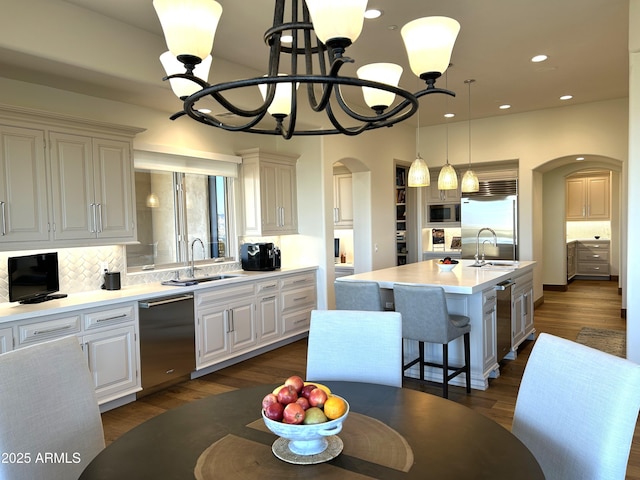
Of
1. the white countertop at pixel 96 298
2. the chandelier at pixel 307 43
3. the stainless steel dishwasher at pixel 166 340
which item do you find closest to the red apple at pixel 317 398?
the chandelier at pixel 307 43

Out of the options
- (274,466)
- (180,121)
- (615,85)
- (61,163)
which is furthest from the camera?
(615,85)

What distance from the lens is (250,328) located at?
191 inches

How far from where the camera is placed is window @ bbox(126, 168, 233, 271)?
15.0ft

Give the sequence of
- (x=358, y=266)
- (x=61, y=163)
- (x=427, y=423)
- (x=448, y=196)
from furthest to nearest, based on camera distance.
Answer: (x=448, y=196)
(x=358, y=266)
(x=61, y=163)
(x=427, y=423)

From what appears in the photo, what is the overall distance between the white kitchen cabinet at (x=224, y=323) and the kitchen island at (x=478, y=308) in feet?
4.13

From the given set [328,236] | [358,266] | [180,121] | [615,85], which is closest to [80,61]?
[180,121]

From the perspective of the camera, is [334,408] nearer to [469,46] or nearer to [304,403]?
[304,403]

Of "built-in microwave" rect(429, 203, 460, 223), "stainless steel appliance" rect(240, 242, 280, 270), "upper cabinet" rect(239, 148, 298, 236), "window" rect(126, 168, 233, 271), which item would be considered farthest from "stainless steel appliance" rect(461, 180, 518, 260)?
"window" rect(126, 168, 233, 271)

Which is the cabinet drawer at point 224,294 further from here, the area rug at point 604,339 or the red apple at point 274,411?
the area rug at point 604,339

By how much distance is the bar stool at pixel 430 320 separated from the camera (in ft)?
11.1

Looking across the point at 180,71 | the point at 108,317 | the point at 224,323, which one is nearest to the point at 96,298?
the point at 108,317

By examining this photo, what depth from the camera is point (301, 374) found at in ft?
14.2

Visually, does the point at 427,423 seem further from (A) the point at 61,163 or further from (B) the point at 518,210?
(B) the point at 518,210

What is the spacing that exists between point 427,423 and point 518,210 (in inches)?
239
